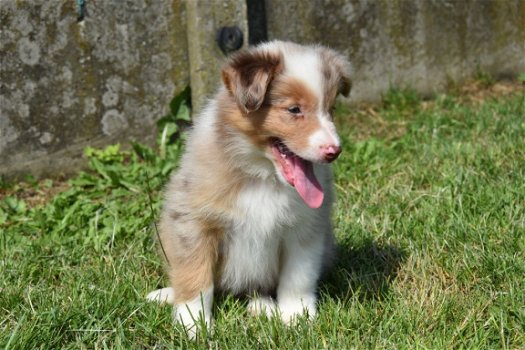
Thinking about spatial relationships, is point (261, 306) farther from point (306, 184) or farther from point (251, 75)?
point (251, 75)

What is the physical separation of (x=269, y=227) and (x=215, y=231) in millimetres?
245

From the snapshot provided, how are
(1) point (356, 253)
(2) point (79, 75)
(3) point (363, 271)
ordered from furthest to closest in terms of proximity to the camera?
1. (2) point (79, 75)
2. (1) point (356, 253)
3. (3) point (363, 271)

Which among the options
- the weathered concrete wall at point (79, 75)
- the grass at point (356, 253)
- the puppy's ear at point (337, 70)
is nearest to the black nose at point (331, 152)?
the puppy's ear at point (337, 70)

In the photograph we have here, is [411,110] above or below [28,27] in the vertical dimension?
below

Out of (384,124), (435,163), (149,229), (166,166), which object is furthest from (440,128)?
(149,229)

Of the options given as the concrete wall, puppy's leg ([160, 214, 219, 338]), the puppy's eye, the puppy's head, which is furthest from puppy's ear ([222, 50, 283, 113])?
the concrete wall

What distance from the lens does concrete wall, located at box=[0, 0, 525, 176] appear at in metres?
5.50

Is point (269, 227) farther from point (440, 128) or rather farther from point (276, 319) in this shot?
point (440, 128)

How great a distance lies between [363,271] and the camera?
3.97 m

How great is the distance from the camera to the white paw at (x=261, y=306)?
350 cm

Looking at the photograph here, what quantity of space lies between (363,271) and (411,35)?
3.77 metres

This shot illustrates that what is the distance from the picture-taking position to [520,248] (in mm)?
3928

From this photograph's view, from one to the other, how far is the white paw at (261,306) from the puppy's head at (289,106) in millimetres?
556

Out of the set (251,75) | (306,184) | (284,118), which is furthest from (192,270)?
(251,75)
